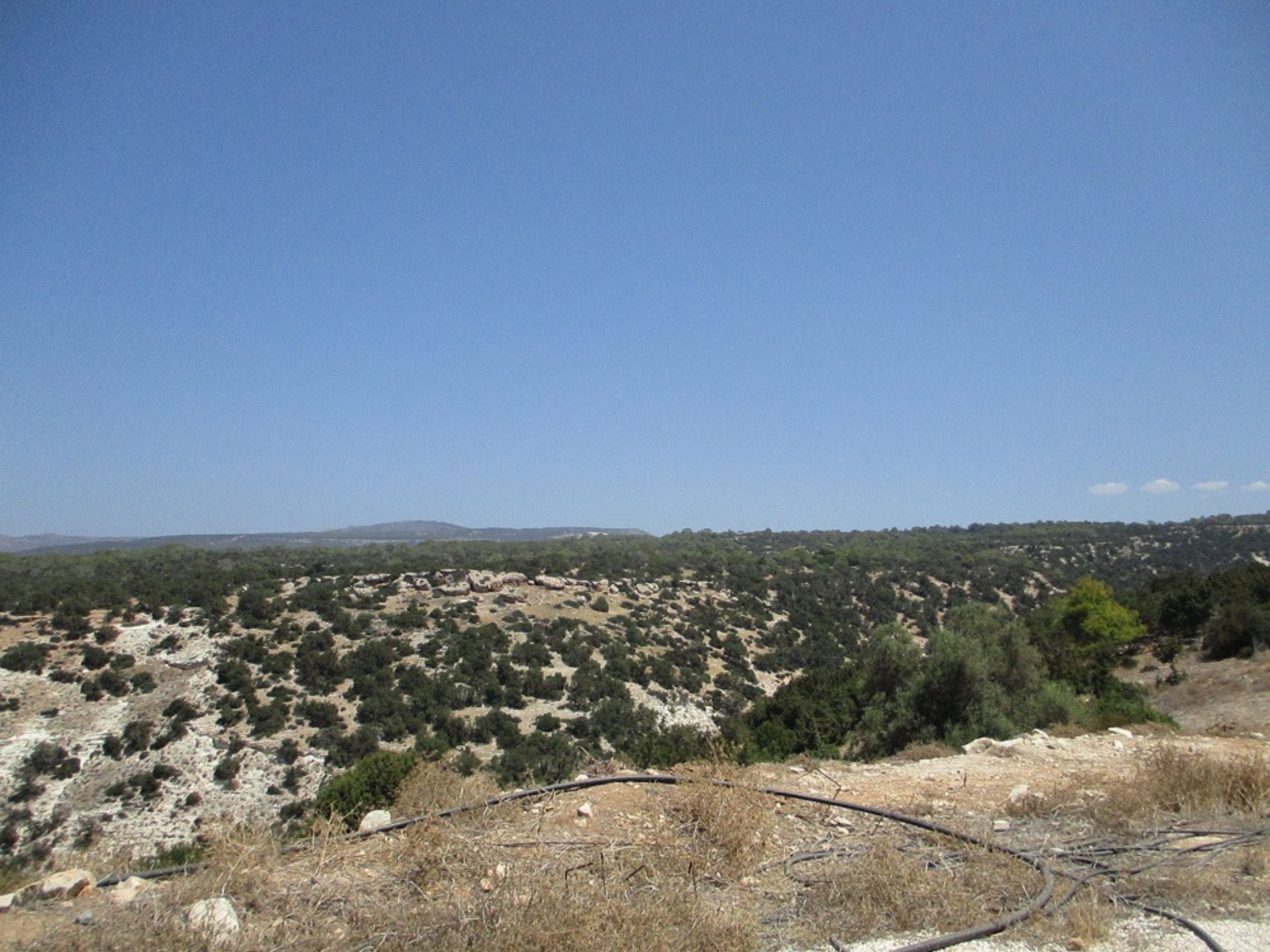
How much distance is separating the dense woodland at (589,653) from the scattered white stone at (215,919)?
122 inches

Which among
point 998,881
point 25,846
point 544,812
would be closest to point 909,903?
point 998,881

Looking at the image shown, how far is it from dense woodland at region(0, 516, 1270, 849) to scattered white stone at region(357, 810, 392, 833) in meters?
1.15

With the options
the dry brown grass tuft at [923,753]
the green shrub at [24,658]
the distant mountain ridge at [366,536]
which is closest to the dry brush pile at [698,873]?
the dry brown grass tuft at [923,753]

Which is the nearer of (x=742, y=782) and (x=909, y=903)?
(x=909, y=903)

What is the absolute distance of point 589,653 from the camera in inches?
1099

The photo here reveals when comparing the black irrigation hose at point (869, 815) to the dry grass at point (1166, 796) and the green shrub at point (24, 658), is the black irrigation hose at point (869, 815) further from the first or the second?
the green shrub at point (24, 658)

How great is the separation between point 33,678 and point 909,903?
2558 centimetres

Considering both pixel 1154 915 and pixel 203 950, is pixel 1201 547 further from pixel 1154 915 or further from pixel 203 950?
pixel 203 950

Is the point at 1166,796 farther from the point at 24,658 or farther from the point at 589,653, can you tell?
the point at 24,658

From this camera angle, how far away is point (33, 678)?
21.1 m

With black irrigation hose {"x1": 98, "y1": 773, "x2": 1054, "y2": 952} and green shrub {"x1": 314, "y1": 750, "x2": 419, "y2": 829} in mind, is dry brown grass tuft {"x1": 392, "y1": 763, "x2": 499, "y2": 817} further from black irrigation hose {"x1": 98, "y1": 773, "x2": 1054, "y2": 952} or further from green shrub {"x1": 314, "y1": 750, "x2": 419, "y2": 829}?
green shrub {"x1": 314, "y1": 750, "x2": 419, "y2": 829}

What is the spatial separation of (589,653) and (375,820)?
2251 cm

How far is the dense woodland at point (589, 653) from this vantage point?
47.1 feet

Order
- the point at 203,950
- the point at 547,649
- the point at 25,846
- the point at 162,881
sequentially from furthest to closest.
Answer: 1. the point at 547,649
2. the point at 25,846
3. the point at 162,881
4. the point at 203,950
